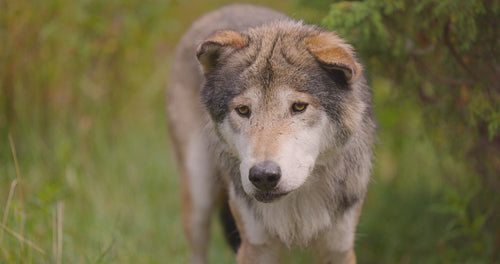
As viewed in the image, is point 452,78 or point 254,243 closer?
point 254,243

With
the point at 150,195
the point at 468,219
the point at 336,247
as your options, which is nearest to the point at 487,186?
the point at 468,219

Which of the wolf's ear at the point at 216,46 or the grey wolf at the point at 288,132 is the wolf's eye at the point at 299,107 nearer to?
the grey wolf at the point at 288,132

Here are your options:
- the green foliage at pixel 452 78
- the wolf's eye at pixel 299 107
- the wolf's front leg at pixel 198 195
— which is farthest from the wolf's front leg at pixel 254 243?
the green foliage at pixel 452 78

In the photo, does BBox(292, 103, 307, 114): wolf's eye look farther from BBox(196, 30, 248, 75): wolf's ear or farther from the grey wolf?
BBox(196, 30, 248, 75): wolf's ear

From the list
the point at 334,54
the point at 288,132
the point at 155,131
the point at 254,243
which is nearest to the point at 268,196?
the point at 288,132

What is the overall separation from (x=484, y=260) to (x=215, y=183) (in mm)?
2246

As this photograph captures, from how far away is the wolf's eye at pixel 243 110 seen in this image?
2930 mm

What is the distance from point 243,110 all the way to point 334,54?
569 mm

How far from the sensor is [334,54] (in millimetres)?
2918

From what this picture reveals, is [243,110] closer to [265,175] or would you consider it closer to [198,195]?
[265,175]

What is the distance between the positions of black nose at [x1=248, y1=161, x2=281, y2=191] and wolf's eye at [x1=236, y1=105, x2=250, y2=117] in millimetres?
401

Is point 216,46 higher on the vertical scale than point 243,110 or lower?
higher

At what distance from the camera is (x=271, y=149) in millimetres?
2652

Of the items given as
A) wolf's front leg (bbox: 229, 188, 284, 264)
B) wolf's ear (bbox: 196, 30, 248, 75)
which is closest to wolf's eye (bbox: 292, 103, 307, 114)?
wolf's ear (bbox: 196, 30, 248, 75)
